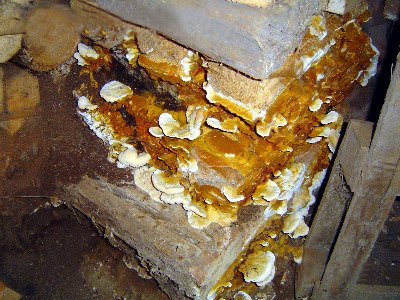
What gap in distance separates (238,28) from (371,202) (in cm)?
137

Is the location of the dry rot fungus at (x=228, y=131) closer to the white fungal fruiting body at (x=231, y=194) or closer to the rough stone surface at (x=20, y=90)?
the white fungal fruiting body at (x=231, y=194)

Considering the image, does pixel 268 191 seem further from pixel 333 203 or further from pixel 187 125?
pixel 187 125

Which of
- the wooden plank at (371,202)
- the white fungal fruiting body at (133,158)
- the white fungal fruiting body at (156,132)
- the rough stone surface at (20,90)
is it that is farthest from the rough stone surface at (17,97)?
the wooden plank at (371,202)

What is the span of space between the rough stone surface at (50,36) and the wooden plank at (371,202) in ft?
8.64

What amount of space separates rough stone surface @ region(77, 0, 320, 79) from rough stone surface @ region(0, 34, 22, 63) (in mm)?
1345

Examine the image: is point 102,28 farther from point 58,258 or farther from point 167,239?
point 58,258

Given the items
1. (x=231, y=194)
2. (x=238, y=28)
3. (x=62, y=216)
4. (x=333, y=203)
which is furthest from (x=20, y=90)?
(x=333, y=203)

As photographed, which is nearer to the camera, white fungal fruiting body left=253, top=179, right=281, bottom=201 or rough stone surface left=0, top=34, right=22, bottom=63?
white fungal fruiting body left=253, top=179, right=281, bottom=201

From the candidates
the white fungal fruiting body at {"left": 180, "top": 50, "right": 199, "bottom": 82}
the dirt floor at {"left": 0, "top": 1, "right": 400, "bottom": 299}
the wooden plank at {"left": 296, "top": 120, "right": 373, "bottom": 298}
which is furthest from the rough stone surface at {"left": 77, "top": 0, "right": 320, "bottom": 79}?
the dirt floor at {"left": 0, "top": 1, "right": 400, "bottom": 299}

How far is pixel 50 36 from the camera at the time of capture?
9.74 feet

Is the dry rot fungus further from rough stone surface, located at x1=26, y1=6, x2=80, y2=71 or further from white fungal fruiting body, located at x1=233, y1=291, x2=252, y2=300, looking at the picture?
rough stone surface, located at x1=26, y1=6, x2=80, y2=71

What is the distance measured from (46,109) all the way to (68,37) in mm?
714

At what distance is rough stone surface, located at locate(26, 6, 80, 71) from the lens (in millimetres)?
2852

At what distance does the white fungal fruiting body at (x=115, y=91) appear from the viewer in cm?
280
